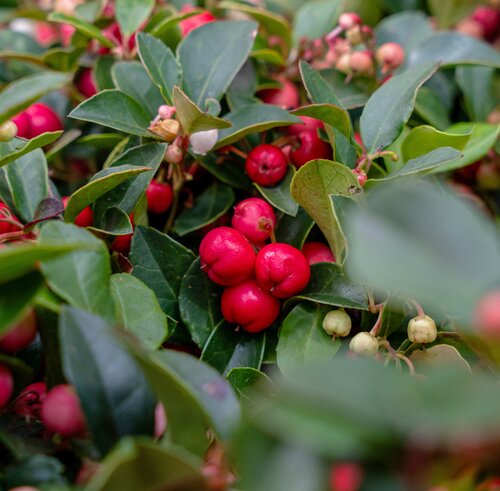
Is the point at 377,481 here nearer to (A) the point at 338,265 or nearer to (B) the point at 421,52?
(A) the point at 338,265

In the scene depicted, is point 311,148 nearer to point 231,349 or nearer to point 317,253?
point 317,253

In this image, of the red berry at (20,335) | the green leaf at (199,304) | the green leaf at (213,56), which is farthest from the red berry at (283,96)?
the red berry at (20,335)

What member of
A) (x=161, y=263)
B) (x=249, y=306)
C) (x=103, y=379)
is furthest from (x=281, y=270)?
(x=103, y=379)

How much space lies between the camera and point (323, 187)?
0.79 metres

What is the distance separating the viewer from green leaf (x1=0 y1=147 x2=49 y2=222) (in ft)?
2.81

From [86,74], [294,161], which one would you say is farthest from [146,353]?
[86,74]

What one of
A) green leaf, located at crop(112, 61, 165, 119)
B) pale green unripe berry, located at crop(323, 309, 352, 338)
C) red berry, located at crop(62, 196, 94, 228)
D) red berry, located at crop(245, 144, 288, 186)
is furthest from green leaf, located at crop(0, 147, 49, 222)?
pale green unripe berry, located at crop(323, 309, 352, 338)

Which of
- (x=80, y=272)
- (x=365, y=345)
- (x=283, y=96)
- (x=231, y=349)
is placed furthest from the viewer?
(x=283, y=96)

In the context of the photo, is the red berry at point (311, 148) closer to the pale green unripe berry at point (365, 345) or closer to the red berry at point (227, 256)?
the red berry at point (227, 256)

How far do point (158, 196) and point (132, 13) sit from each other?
36cm

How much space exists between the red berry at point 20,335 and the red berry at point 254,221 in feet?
0.92

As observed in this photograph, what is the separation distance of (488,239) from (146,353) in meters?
0.27

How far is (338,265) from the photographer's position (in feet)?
2.67

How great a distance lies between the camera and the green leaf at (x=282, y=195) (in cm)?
86
